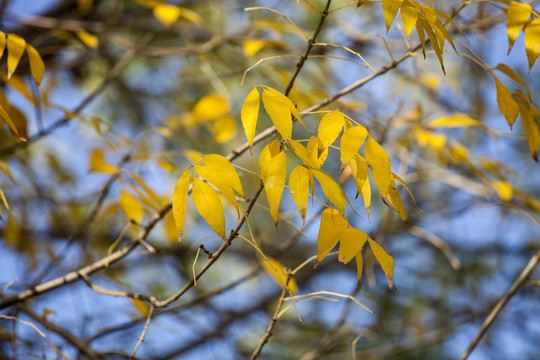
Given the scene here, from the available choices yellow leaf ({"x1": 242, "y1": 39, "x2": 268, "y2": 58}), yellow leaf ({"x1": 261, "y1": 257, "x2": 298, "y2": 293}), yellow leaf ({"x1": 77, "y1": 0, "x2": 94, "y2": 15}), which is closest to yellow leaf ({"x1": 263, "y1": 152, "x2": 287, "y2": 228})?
yellow leaf ({"x1": 261, "y1": 257, "x2": 298, "y2": 293})

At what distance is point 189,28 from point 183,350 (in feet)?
2.64

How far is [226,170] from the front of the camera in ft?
1.30

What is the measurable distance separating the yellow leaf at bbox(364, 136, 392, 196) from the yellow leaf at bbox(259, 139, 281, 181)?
8 cm

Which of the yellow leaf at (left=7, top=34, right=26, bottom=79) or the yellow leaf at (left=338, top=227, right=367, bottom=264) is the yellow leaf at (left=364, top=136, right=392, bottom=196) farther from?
the yellow leaf at (left=7, top=34, right=26, bottom=79)

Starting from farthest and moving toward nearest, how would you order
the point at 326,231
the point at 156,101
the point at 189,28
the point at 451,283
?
the point at 156,101
the point at 451,283
the point at 189,28
the point at 326,231

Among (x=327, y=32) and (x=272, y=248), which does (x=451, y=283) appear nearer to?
(x=272, y=248)

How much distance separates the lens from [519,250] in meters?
1.51

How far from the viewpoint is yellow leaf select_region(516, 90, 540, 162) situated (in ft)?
1.58

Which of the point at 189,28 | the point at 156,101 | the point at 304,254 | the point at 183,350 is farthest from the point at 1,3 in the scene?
the point at 304,254

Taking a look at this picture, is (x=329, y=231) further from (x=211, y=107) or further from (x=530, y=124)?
(x=211, y=107)

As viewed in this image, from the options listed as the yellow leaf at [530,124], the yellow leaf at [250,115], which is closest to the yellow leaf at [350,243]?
the yellow leaf at [250,115]

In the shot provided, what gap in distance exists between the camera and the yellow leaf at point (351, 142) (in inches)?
14.9

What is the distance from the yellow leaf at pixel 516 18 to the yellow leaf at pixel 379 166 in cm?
19

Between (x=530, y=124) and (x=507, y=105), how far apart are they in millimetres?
51
